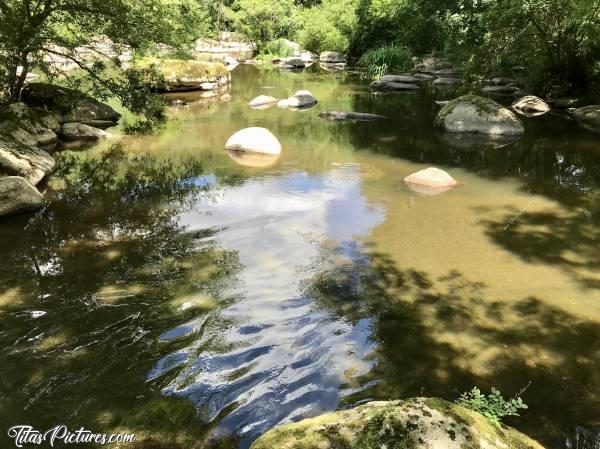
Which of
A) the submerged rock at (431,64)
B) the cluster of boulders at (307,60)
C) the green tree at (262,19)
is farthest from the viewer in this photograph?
the green tree at (262,19)

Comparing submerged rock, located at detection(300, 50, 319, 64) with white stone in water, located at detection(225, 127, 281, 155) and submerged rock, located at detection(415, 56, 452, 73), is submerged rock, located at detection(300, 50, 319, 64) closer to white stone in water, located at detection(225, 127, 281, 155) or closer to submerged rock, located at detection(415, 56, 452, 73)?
→ submerged rock, located at detection(415, 56, 452, 73)

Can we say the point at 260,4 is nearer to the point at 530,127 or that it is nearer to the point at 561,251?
the point at 530,127

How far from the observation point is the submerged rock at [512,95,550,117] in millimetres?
18189

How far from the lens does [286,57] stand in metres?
44.1

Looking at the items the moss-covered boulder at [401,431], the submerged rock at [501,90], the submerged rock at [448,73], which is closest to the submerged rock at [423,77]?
the submerged rock at [448,73]

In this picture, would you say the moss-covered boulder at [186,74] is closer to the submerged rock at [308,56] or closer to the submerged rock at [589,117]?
the submerged rock at [589,117]

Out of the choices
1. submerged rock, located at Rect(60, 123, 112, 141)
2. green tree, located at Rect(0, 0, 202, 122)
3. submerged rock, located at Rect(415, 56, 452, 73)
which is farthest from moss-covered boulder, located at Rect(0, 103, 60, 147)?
submerged rock, located at Rect(415, 56, 452, 73)

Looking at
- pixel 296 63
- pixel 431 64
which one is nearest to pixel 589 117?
pixel 431 64

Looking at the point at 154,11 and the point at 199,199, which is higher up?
the point at 154,11

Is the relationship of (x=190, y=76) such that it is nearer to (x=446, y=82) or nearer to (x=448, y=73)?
(x=446, y=82)

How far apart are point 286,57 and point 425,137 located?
33.5 m

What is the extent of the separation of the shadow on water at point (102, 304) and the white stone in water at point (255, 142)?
10.2 feet

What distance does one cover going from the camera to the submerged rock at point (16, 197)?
23.9 ft

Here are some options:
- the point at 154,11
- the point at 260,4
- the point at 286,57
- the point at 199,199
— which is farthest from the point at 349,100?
the point at 260,4
